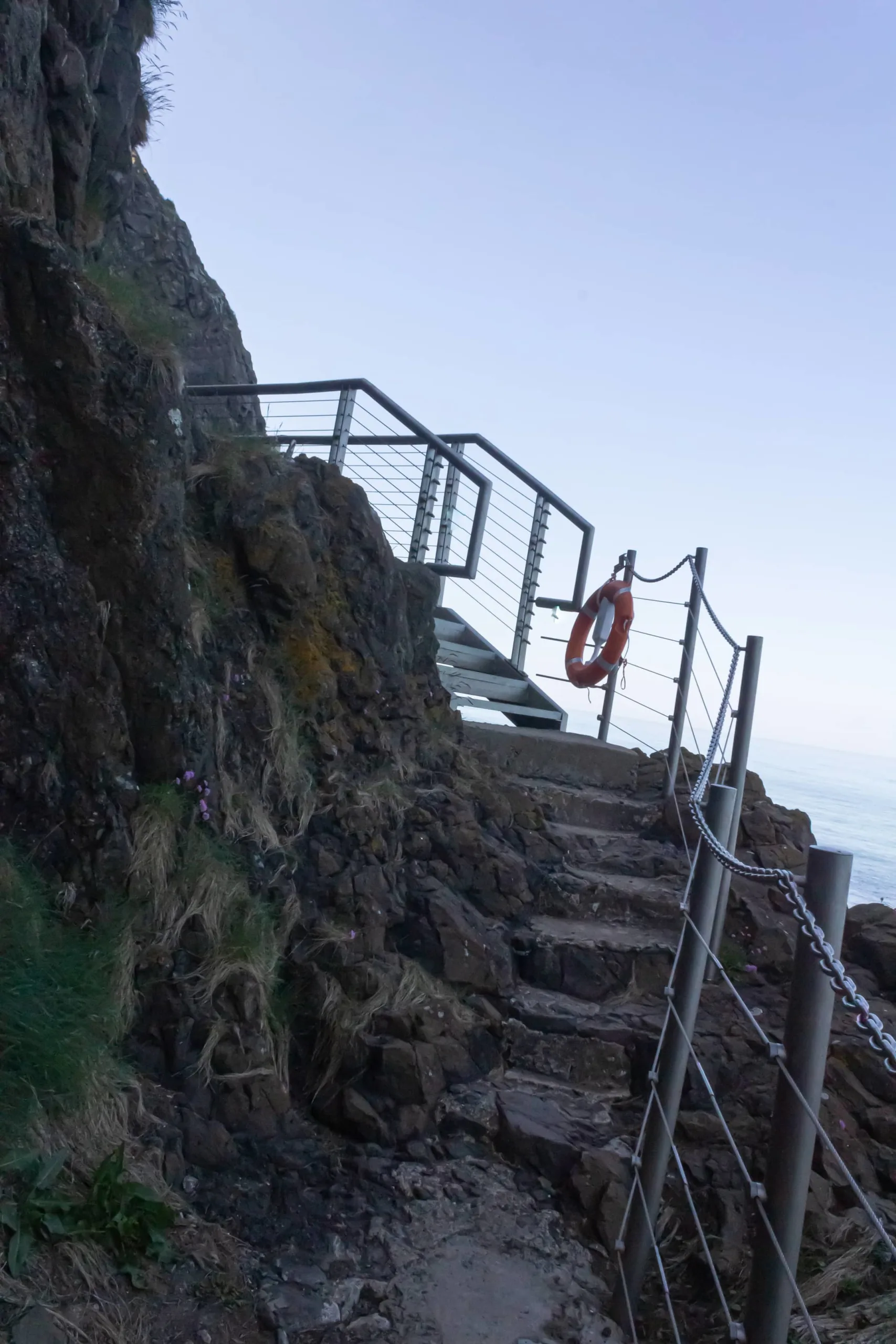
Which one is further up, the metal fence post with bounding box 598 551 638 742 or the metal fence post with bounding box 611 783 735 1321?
the metal fence post with bounding box 598 551 638 742

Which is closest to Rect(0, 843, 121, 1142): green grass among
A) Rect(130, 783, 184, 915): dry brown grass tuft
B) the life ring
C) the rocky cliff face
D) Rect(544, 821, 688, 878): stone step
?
the rocky cliff face

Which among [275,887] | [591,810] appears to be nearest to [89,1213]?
[275,887]

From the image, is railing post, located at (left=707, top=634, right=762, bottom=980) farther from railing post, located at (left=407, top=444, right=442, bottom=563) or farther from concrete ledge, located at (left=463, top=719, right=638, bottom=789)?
railing post, located at (left=407, top=444, right=442, bottom=563)

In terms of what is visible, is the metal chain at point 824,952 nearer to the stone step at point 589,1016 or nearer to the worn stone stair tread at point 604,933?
the stone step at point 589,1016

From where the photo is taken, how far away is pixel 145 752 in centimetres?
389

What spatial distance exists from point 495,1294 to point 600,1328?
0.32m

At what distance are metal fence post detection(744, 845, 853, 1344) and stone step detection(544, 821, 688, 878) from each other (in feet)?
10.9

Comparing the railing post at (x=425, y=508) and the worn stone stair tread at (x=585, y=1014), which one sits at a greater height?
the railing post at (x=425, y=508)

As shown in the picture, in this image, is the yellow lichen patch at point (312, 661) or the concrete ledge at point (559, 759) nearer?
the yellow lichen patch at point (312, 661)

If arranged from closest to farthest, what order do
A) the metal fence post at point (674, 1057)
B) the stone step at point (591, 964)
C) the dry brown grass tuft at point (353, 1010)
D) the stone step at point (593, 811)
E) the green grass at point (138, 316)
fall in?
1. the metal fence post at point (674, 1057)
2. the dry brown grass tuft at point (353, 1010)
3. the green grass at point (138, 316)
4. the stone step at point (591, 964)
5. the stone step at point (593, 811)

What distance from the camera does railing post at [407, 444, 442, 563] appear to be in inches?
278

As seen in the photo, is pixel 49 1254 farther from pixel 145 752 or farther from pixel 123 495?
pixel 123 495

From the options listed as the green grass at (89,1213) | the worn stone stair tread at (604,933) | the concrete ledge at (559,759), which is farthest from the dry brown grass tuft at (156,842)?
the concrete ledge at (559,759)

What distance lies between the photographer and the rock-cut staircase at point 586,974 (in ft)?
13.1
